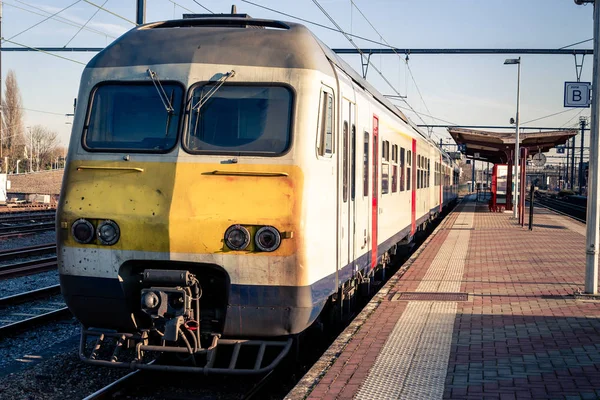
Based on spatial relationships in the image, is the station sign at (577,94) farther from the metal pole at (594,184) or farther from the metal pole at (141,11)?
the metal pole at (141,11)

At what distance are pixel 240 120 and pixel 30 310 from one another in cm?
591

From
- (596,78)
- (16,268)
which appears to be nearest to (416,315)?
(596,78)

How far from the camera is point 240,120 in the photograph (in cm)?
648

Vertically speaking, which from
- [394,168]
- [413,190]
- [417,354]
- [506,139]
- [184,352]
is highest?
[506,139]

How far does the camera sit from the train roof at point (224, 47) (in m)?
6.59

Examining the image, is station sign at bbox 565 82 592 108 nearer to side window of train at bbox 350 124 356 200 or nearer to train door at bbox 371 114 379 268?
train door at bbox 371 114 379 268

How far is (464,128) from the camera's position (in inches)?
1201

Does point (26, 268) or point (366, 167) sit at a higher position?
point (366, 167)

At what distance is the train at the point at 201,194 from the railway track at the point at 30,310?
3.12 metres

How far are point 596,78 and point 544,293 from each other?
3.22 m

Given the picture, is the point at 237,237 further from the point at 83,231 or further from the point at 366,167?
the point at 366,167

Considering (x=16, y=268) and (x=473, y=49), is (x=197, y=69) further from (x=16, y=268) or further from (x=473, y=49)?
(x=473, y=49)

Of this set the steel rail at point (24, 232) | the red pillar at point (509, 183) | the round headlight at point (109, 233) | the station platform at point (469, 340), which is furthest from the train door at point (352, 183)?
the red pillar at point (509, 183)

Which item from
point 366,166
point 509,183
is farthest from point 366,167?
point 509,183
